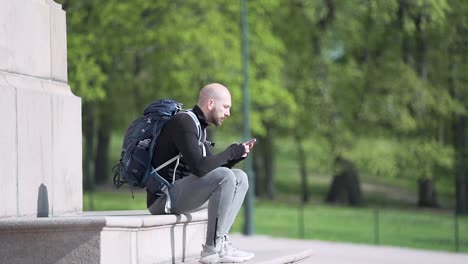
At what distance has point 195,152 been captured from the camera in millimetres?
8523

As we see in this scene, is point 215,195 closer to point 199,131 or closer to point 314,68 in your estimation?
point 199,131

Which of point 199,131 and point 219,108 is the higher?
point 219,108

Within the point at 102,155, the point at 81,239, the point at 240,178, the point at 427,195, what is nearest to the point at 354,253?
the point at 240,178

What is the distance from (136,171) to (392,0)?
22180 millimetres

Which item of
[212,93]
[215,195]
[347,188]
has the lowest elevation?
[347,188]

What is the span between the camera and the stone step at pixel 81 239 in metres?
7.69

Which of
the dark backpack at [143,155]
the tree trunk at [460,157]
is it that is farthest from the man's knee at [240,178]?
the tree trunk at [460,157]

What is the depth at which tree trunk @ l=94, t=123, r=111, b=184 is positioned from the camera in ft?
162

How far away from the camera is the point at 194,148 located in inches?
336

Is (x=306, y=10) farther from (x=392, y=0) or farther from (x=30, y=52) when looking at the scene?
(x=30, y=52)

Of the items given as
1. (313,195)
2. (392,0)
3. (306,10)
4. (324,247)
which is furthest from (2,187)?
(313,195)

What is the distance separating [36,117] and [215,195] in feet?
5.62

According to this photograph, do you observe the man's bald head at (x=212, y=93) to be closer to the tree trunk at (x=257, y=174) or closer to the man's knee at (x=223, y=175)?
the man's knee at (x=223, y=175)

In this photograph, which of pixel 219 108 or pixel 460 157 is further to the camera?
pixel 460 157
